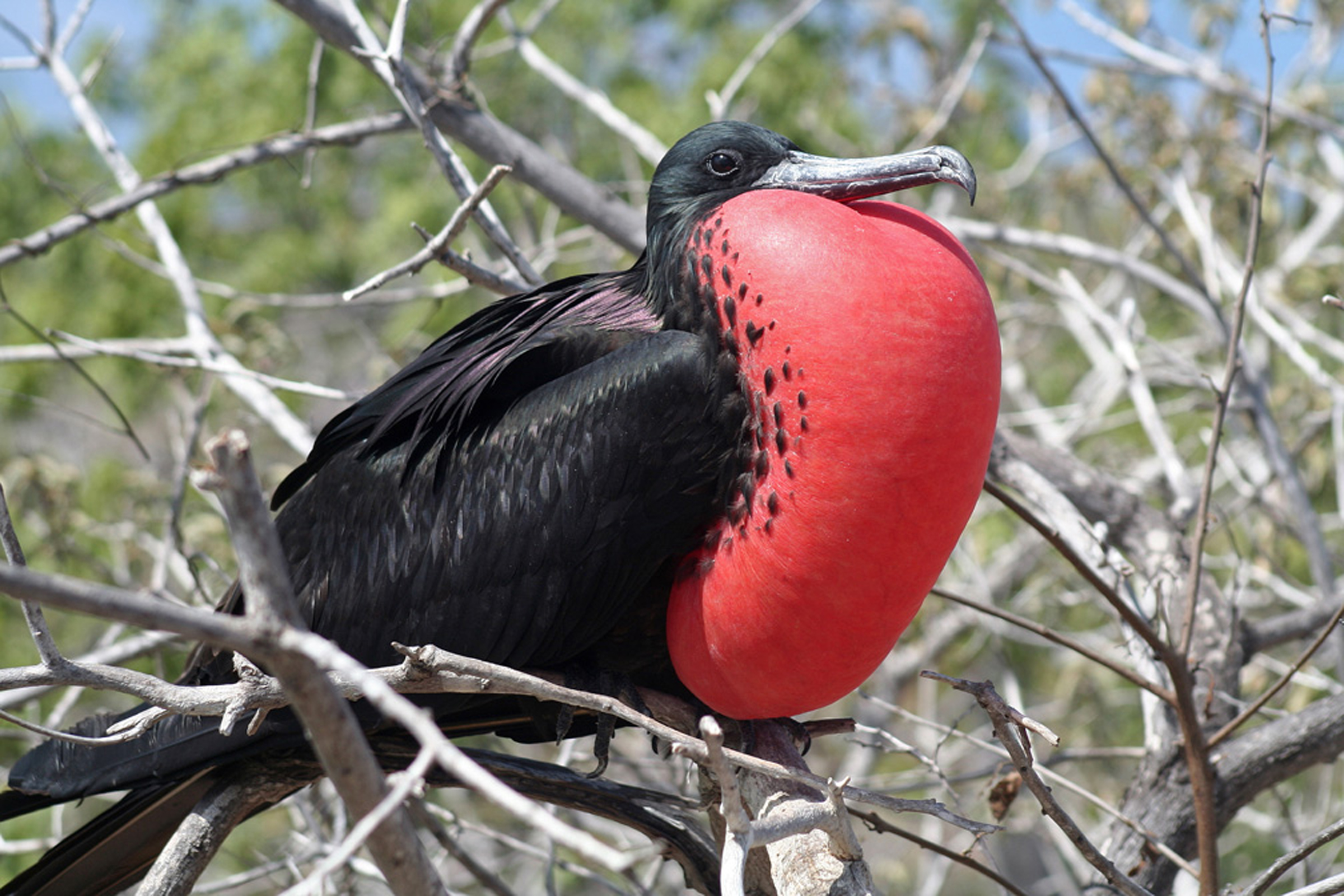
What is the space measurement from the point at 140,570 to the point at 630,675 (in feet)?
9.75

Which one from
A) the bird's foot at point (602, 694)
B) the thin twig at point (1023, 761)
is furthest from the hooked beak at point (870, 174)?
the bird's foot at point (602, 694)

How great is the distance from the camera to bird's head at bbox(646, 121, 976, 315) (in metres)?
1.99

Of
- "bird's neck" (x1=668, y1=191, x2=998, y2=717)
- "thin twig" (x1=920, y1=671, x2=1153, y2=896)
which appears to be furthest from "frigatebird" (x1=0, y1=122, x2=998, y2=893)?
"thin twig" (x1=920, y1=671, x2=1153, y2=896)

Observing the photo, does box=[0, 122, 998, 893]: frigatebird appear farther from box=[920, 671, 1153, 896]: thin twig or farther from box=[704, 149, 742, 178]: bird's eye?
box=[920, 671, 1153, 896]: thin twig

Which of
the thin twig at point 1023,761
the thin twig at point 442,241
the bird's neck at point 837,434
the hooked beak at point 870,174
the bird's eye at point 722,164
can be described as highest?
the bird's eye at point 722,164

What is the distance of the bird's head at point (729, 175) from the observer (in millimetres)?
1991

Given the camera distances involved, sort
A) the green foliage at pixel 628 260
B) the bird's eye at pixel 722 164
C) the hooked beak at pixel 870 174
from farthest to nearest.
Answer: the green foliage at pixel 628 260 → the bird's eye at pixel 722 164 → the hooked beak at pixel 870 174

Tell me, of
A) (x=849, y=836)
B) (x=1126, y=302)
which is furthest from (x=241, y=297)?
(x=849, y=836)

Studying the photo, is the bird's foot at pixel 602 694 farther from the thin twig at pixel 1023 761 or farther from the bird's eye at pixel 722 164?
the bird's eye at pixel 722 164

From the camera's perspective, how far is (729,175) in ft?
6.97

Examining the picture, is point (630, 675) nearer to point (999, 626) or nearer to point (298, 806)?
point (298, 806)

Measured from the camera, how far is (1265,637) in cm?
274

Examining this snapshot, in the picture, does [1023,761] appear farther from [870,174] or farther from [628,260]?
[628,260]

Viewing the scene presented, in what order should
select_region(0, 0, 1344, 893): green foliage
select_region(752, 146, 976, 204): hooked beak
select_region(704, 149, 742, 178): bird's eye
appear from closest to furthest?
select_region(752, 146, 976, 204): hooked beak → select_region(704, 149, 742, 178): bird's eye → select_region(0, 0, 1344, 893): green foliage
